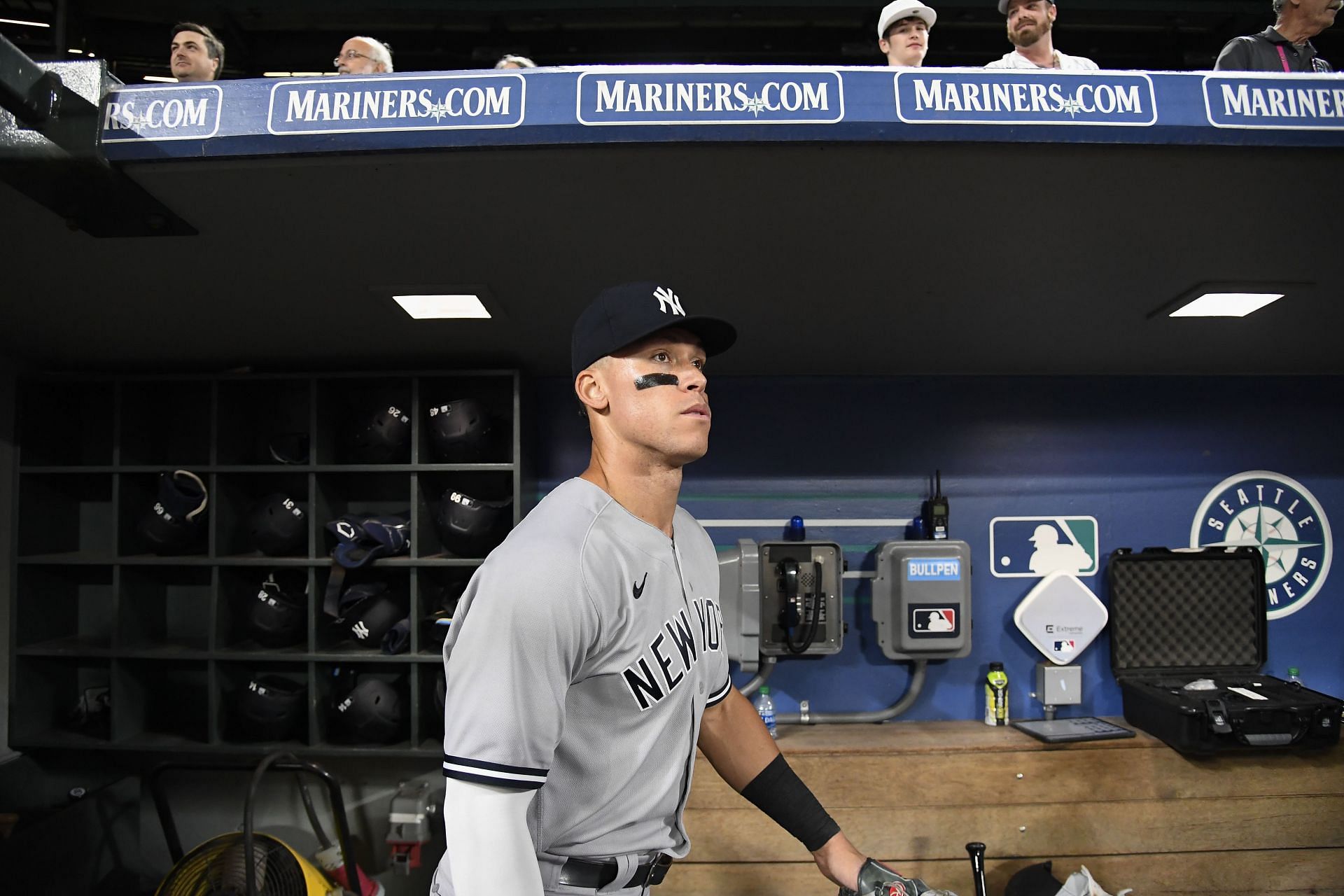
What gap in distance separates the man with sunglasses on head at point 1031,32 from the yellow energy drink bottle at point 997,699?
229 centimetres

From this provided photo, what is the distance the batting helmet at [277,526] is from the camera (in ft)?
9.58

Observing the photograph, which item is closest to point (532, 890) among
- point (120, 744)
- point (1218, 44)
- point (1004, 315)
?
point (1004, 315)

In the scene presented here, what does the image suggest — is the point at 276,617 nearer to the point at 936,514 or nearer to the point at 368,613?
the point at 368,613

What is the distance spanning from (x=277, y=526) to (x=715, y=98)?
7.95 ft

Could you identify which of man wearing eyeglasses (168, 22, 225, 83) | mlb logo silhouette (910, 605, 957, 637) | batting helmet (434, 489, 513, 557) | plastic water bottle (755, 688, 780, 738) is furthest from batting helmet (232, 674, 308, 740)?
mlb logo silhouette (910, 605, 957, 637)

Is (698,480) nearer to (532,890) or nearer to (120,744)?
(532,890)

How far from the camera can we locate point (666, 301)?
4.40 feet

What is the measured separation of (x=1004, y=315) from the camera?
2422 mm

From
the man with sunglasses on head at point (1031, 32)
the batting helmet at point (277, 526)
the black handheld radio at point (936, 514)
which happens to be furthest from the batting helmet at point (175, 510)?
the man with sunglasses on head at point (1031, 32)

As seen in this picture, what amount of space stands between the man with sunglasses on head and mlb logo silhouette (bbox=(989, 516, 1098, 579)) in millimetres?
1798

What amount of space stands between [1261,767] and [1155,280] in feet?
6.49

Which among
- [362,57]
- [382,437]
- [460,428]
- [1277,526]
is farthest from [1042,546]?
[362,57]

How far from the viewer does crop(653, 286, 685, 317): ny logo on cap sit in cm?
133

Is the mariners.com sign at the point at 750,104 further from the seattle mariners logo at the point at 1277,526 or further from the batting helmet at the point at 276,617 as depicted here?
the seattle mariners logo at the point at 1277,526
